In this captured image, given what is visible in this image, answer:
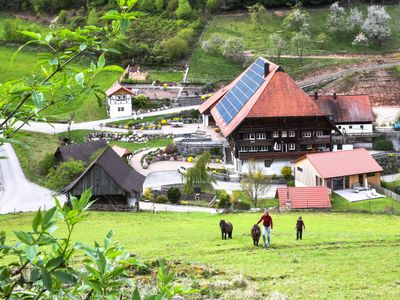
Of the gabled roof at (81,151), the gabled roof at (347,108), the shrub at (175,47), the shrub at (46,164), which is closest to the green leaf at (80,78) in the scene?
the gabled roof at (81,151)

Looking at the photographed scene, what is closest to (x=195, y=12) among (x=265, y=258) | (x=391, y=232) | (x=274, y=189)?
(x=274, y=189)

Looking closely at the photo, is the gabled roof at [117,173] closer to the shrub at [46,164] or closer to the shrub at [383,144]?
the shrub at [46,164]

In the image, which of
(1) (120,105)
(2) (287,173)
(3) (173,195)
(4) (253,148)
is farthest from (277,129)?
(1) (120,105)

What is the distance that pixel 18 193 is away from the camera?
48688 millimetres

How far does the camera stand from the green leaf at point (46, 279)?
12.8ft

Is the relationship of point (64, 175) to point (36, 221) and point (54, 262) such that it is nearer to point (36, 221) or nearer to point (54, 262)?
point (54, 262)

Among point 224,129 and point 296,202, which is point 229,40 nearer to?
point 224,129

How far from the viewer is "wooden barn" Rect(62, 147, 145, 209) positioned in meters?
42.5

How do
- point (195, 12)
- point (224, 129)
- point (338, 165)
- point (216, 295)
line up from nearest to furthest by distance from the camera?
point (216, 295) < point (338, 165) < point (224, 129) < point (195, 12)

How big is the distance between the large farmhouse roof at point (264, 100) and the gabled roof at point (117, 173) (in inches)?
564

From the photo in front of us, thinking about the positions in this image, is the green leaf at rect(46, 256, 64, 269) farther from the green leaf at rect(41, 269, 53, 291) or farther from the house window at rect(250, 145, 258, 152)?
the house window at rect(250, 145, 258, 152)

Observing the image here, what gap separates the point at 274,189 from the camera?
53812 mm

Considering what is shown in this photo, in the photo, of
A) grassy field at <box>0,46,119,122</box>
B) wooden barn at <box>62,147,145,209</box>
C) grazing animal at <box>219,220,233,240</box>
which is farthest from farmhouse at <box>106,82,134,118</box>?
grazing animal at <box>219,220,233,240</box>

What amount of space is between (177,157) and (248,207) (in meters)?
19.8
